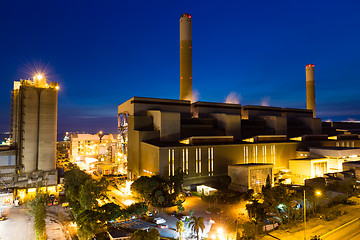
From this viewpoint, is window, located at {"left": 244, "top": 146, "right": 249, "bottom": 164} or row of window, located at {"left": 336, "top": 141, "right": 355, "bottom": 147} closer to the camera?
window, located at {"left": 244, "top": 146, "right": 249, "bottom": 164}

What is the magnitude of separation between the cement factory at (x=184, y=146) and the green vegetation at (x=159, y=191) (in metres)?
4.22

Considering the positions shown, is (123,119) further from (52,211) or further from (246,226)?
(246,226)

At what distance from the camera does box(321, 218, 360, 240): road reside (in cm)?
2431

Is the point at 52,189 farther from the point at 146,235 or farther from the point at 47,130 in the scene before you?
the point at 146,235

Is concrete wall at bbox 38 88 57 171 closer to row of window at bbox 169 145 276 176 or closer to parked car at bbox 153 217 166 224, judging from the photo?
row of window at bbox 169 145 276 176

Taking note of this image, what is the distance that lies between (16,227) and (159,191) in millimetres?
21703

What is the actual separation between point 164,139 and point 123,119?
19.0 meters

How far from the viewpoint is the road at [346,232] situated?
24309 mm

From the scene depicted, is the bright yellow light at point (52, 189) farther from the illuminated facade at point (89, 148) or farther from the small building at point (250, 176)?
the illuminated facade at point (89, 148)

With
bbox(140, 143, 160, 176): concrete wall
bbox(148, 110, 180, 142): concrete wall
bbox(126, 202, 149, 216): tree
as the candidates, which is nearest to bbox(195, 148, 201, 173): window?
bbox(140, 143, 160, 176): concrete wall

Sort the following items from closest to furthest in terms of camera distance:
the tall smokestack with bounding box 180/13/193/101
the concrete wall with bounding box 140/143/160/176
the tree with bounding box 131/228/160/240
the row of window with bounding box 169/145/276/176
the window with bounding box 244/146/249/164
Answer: the tree with bounding box 131/228/160/240, the concrete wall with bounding box 140/143/160/176, the row of window with bounding box 169/145/276/176, the window with bounding box 244/146/249/164, the tall smokestack with bounding box 180/13/193/101

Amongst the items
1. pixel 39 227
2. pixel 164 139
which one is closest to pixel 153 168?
pixel 164 139

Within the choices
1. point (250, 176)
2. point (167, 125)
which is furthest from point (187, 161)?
point (250, 176)

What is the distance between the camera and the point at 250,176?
45.2 m
